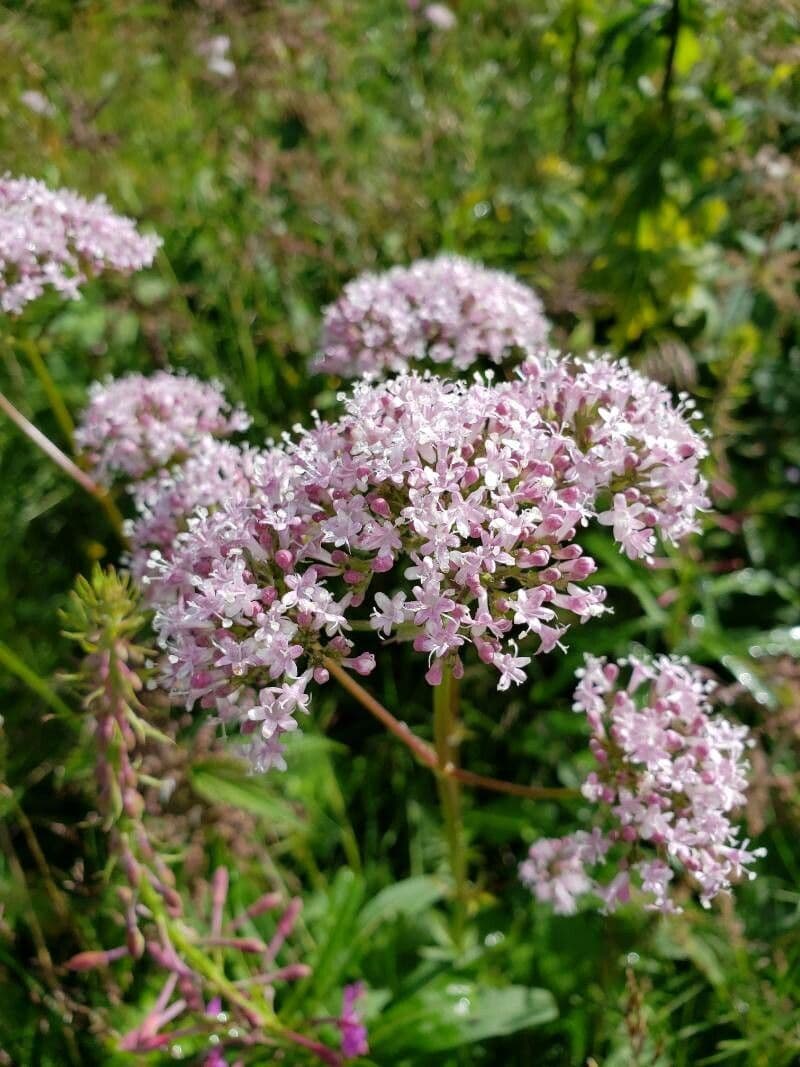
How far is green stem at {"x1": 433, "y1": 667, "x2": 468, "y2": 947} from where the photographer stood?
6.98 ft

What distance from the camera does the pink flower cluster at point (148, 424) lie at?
2.72 meters

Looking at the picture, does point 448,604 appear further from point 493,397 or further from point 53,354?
point 53,354

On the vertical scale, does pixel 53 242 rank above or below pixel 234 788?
above

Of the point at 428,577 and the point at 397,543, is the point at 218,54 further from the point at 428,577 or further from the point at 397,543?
the point at 428,577

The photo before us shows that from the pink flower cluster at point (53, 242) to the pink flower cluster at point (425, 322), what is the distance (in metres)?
0.64

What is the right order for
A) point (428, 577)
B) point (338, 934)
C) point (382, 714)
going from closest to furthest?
point (428, 577) < point (382, 714) < point (338, 934)

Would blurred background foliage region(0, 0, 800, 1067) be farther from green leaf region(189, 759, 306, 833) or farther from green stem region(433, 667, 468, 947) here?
green stem region(433, 667, 468, 947)

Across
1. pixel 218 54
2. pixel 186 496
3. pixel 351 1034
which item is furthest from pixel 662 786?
pixel 218 54

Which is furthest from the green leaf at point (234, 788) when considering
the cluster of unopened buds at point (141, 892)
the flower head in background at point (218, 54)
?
the flower head in background at point (218, 54)

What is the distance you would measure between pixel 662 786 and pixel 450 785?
1.92 feet

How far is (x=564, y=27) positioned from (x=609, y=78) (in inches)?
14.2

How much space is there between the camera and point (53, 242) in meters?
2.67

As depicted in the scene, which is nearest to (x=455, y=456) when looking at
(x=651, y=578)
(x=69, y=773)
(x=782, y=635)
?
(x=69, y=773)

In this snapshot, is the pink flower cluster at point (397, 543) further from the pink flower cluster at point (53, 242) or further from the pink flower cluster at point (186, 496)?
the pink flower cluster at point (53, 242)
